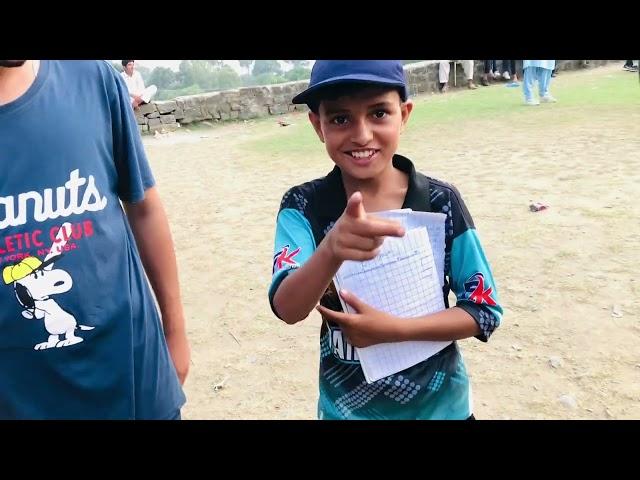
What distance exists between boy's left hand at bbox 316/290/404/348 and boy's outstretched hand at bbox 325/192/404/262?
0.19 meters

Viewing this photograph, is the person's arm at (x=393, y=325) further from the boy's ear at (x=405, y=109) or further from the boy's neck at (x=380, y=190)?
the boy's ear at (x=405, y=109)

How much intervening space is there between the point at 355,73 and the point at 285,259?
38 centimetres

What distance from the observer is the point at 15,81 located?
0.98 m

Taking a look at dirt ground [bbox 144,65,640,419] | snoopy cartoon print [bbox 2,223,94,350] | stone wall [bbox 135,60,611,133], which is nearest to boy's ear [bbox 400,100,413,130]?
snoopy cartoon print [bbox 2,223,94,350]

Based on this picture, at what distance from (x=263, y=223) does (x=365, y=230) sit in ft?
13.4

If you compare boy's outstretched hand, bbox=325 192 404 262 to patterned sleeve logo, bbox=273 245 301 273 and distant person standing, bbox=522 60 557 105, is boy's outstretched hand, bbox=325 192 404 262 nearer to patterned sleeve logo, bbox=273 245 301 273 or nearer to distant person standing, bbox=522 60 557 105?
patterned sleeve logo, bbox=273 245 301 273

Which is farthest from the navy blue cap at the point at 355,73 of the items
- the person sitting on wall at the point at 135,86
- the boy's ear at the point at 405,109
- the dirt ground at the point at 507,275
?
the person sitting on wall at the point at 135,86

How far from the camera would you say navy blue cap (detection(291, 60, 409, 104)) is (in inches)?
36.3

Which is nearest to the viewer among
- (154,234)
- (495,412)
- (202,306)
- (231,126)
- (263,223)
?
(154,234)

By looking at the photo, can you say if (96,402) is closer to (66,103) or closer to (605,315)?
(66,103)

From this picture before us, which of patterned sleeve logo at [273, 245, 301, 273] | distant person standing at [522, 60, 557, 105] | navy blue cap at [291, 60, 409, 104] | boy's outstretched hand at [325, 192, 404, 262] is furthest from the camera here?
distant person standing at [522, 60, 557, 105]

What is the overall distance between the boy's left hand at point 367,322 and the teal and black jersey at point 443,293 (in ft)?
0.28

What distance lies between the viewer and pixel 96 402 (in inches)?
42.5

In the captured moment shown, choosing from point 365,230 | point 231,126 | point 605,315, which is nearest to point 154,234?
point 365,230
